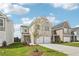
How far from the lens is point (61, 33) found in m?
12.8

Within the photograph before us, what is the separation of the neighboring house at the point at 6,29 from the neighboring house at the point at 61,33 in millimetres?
1508

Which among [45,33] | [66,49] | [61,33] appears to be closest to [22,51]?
[45,33]

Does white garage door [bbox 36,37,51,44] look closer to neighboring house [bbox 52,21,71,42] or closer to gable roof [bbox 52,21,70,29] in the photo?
neighboring house [bbox 52,21,71,42]

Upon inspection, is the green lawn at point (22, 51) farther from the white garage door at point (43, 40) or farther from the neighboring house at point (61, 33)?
the neighboring house at point (61, 33)

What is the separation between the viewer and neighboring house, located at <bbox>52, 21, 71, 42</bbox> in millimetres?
12586

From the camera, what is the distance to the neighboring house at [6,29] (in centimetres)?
1282

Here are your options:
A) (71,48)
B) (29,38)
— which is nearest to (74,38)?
(71,48)

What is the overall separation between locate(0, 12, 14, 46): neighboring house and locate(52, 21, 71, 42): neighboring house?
1508mm

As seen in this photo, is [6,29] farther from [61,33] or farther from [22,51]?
[61,33]

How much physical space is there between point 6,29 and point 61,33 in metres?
2.07

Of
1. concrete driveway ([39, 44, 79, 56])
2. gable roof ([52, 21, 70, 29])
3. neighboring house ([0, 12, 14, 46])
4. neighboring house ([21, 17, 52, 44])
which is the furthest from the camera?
neighboring house ([0, 12, 14, 46])

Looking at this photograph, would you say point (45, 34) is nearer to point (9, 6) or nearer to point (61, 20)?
point (61, 20)

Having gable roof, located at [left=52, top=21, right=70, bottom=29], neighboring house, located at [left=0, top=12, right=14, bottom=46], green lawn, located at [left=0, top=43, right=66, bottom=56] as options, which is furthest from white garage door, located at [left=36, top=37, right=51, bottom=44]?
neighboring house, located at [left=0, top=12, right=14, bottom=46]

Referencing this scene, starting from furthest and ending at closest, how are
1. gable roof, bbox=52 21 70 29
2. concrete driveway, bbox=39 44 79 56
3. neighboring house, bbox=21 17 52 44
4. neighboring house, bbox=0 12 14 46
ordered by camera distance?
neighboring house, bbox=0 12 14 46 < neighboring house, bbox=21 17 52 44 < gable roof, bbox=52 21 70 29 < concrete driveway, bbox=39 44 79 56
